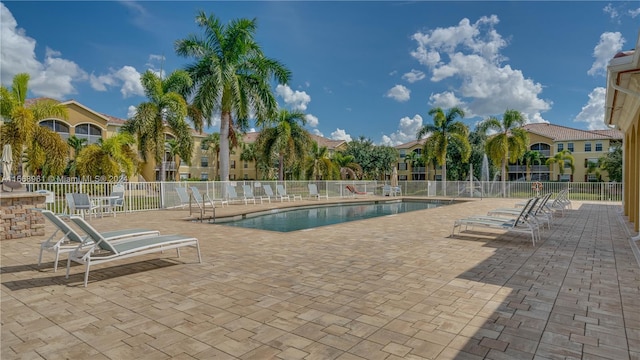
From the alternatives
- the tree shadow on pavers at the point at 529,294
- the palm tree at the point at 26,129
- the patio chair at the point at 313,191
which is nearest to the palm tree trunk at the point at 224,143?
the patio chair at the point at 313,191

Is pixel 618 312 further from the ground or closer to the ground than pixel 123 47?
closer to the ground

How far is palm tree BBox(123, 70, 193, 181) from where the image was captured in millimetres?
17766

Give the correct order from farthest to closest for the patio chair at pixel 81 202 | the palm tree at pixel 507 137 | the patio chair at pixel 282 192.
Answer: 1. the palm tree at pixel 507 137
2. the patio chair at pixel 282 192
3. the patio chair at pixel 81 202

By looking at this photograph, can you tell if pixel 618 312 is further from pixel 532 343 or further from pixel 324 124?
pixel 324 124

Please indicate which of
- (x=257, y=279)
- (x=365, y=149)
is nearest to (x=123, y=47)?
(x=257, y=279)

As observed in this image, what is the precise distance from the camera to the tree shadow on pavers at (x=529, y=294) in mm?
2791

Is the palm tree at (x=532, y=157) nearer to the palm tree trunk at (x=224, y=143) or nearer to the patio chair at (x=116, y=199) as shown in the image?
the palm tree trunk at (x=224, y=143)

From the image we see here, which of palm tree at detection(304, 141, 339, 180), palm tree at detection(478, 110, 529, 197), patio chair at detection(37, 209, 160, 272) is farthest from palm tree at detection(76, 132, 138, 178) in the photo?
palm tree at detection(478, 110, 529, 197)

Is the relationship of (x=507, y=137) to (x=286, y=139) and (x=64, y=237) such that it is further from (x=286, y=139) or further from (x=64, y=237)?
(x=64, y=237)

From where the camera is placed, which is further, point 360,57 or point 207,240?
point 360,57

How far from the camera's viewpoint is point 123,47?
17812 millimetres

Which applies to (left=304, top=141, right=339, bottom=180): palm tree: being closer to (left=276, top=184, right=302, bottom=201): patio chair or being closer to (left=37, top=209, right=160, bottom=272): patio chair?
(left=276, top=184, right=302, bottom=201): patio chair

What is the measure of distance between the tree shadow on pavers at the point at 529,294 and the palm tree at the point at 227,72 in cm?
1449

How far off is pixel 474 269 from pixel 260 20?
17842 millimetres
